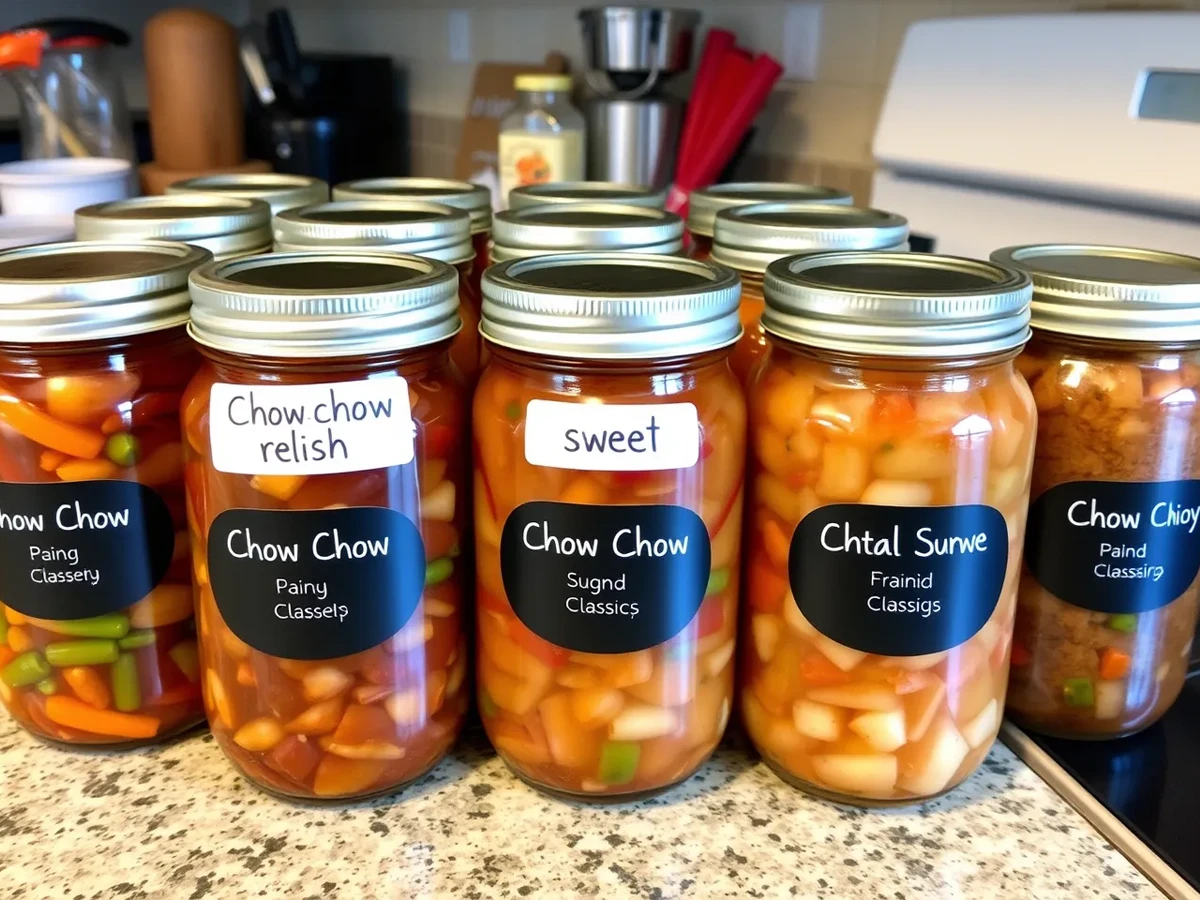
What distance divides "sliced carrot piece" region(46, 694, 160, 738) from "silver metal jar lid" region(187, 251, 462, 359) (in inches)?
9.8

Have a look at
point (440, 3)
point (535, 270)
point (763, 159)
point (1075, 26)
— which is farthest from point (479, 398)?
point (440, 3)

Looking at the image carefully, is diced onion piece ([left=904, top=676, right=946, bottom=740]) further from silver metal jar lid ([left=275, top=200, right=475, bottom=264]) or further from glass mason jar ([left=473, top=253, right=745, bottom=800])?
silver metal jar lid ([left=275, top=200, right=475, bottom=264])

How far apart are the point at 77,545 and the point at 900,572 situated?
0.46 metres

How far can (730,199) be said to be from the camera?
86 cm

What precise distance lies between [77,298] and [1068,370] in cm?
56

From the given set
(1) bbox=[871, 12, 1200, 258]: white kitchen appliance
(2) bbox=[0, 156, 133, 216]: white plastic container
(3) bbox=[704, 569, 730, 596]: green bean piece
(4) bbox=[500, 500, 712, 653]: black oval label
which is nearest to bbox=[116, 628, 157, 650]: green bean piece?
(4) bbox=[500, 500, 712, 653]: black oval label

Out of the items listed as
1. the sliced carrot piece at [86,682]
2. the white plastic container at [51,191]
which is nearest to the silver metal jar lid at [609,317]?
the sliced carrot piece at [86,682]

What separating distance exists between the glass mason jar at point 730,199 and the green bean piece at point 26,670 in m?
0.53

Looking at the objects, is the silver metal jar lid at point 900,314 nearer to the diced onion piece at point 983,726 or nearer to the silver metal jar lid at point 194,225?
the diced onion piece at point 983,726

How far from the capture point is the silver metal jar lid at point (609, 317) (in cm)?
54

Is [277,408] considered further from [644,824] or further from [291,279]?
[644,824]

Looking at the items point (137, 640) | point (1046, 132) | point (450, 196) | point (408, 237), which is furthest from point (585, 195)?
point (137, 640)

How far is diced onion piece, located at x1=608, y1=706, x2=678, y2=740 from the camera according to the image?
0.61 m

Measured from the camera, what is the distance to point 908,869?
22.6 inches
